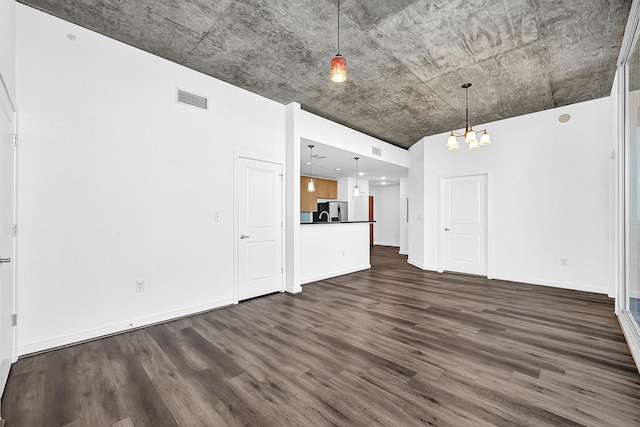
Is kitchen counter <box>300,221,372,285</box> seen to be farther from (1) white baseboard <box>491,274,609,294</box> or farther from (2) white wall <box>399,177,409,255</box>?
(2) white wall <box>399,177,409,255</box>

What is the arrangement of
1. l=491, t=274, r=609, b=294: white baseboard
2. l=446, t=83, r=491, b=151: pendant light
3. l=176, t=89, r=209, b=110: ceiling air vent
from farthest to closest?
l=491, t=274, r=609, b=294: white baseboard < l=446, t=83, r=491, b=151: pendant light < l=176, t=89, r=209, b=110: ceiling air vent

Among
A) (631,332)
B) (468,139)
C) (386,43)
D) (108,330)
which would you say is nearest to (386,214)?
(468,139)

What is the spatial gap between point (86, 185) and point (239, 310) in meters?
2.18

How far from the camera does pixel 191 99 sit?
3539mm

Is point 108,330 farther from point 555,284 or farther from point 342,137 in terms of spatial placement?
point 555,284

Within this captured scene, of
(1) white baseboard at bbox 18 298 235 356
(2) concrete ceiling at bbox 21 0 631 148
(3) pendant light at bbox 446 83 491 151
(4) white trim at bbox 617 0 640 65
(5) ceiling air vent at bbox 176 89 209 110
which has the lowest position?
(1) white baseboard at bbox 18 298 235 356

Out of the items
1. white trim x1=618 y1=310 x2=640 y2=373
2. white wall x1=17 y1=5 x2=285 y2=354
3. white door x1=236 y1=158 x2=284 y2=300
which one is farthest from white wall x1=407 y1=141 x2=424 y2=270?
white wall x1=17 y1=5 x2=285 y2=354

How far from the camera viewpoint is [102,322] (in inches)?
112

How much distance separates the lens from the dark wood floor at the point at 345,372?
5.66 ft

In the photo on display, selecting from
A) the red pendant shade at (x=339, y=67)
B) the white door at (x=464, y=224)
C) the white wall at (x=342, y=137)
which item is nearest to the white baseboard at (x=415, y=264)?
the white door at (x=464, y=224)

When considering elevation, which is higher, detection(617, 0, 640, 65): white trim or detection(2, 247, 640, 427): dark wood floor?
detection(617, 0, 640, 65): white trim

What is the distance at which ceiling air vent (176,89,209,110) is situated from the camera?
11.3 feet

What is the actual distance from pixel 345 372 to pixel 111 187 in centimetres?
290

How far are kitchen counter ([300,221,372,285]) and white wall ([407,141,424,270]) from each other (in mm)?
1270
